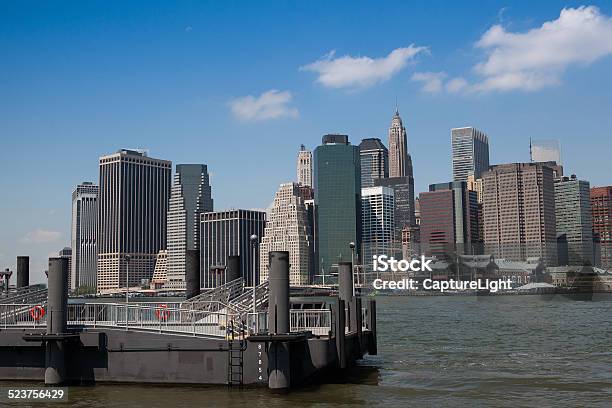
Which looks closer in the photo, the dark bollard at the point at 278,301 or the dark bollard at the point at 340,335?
the dark bollard at the point at 278,301

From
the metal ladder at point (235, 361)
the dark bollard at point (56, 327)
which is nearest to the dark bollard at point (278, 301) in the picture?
the metal ladder at point (235, 361)

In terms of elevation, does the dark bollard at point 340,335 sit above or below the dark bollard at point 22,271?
below

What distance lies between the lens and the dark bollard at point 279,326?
30297 millimetres

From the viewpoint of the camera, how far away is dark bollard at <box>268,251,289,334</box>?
99.4 feet

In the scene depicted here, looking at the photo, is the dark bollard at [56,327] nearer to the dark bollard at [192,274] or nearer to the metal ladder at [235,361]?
the metal ladder at [235,361]

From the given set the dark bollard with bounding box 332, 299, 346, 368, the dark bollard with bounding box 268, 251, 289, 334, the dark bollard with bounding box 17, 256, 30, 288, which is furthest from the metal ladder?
the dark bollard with bounding box 17, 256, 30, 288

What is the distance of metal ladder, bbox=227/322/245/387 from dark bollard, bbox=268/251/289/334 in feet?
5.44

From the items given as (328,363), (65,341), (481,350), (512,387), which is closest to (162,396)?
(65,341)

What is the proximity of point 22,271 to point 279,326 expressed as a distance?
2212 cm

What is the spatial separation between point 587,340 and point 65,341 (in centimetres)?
4532

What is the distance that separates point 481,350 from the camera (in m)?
52.8

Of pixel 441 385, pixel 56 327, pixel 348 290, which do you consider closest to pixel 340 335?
pixel 441 385

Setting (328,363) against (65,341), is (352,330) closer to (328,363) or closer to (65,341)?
(328,363)

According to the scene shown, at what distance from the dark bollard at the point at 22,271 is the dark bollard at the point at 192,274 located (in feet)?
33.5
